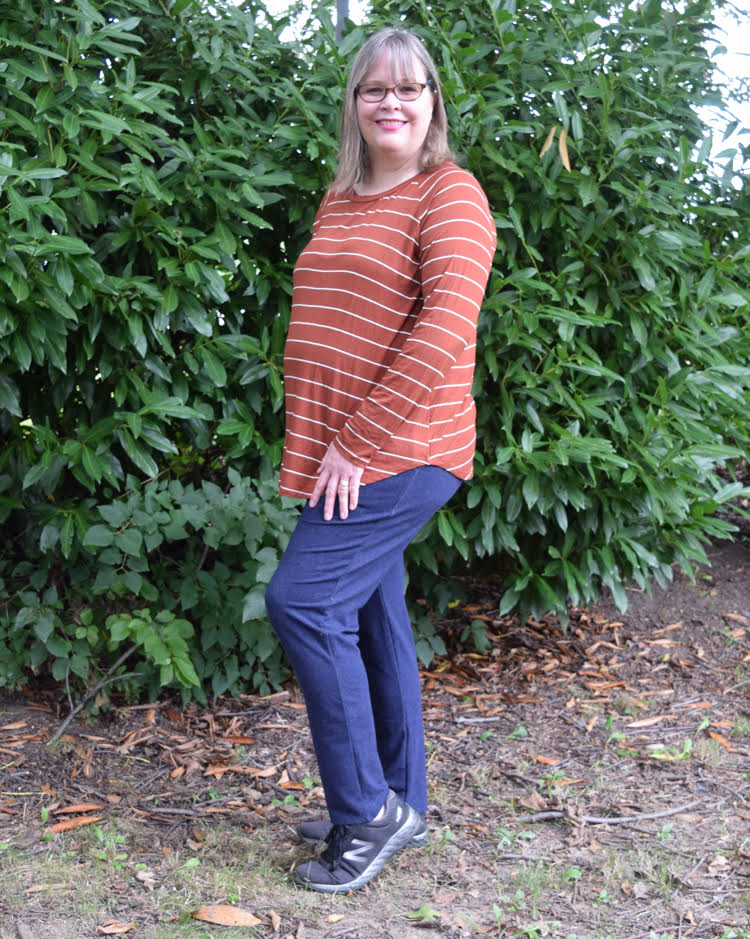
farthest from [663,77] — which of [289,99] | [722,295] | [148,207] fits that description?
[148,207]

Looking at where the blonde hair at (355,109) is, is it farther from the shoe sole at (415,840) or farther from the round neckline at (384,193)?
the shoe sole at (415,840)

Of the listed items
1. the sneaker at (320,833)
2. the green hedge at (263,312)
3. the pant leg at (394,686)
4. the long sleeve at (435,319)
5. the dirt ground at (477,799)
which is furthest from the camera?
the green hedge at (263,312)

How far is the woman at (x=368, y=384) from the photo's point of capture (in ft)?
7.88

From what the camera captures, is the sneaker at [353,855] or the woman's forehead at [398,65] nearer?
the woman's forehead at [398,65]

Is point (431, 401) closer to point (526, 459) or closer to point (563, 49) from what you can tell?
point (526, 459)

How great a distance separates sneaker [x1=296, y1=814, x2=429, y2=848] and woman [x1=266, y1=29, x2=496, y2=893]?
244 millimetres

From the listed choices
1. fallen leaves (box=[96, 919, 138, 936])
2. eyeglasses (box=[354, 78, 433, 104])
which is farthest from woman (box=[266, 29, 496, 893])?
fallen leaves (box=[96, 919, 138, 936])

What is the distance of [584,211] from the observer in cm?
380

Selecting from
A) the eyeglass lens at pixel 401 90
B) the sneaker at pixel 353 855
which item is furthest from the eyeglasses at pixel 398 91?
the sneaker at pixel 353 855

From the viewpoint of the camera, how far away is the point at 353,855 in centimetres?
276

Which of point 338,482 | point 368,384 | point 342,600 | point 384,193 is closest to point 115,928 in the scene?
point 342,600

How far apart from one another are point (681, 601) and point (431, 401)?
3224 millimetres

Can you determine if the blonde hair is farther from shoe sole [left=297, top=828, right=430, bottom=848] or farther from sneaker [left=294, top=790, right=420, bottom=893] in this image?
shoe sole [left=297, top=828, right=430, bottom=848]

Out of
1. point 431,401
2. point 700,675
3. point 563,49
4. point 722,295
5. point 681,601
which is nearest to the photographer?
point 431,401
